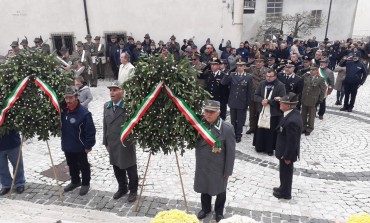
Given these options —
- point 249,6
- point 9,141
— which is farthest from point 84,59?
point 249,6

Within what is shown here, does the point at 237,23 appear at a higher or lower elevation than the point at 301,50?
higher

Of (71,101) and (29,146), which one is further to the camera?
(29,146)

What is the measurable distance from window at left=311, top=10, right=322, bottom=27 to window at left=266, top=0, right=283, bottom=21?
293 centimetres

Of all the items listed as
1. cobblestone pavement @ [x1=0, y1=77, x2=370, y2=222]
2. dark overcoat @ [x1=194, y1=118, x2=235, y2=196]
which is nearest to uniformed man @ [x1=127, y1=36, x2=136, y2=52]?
cobblestone pavement @ [x1=0, y1=77, x2=370, y2=222]

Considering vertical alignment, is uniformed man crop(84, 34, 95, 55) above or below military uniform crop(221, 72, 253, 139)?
above

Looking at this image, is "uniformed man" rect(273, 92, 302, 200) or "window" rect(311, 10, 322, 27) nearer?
"uniformed man" rect(273, 92, 302, 200)

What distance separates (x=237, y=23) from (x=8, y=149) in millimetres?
12108

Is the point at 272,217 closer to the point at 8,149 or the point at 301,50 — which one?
the point at 8,149

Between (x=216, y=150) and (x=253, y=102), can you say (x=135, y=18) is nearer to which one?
(x=253, y=102)

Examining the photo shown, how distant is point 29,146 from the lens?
27.6ft

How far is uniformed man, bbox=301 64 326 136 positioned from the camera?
9273 mm

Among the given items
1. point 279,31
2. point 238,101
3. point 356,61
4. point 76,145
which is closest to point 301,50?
point 356,61

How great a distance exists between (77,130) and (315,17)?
30.2 metres

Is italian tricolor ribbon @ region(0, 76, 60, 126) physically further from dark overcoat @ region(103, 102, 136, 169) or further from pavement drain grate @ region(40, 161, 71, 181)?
pavement drain grate @ region(40, 161, 71, 181)
